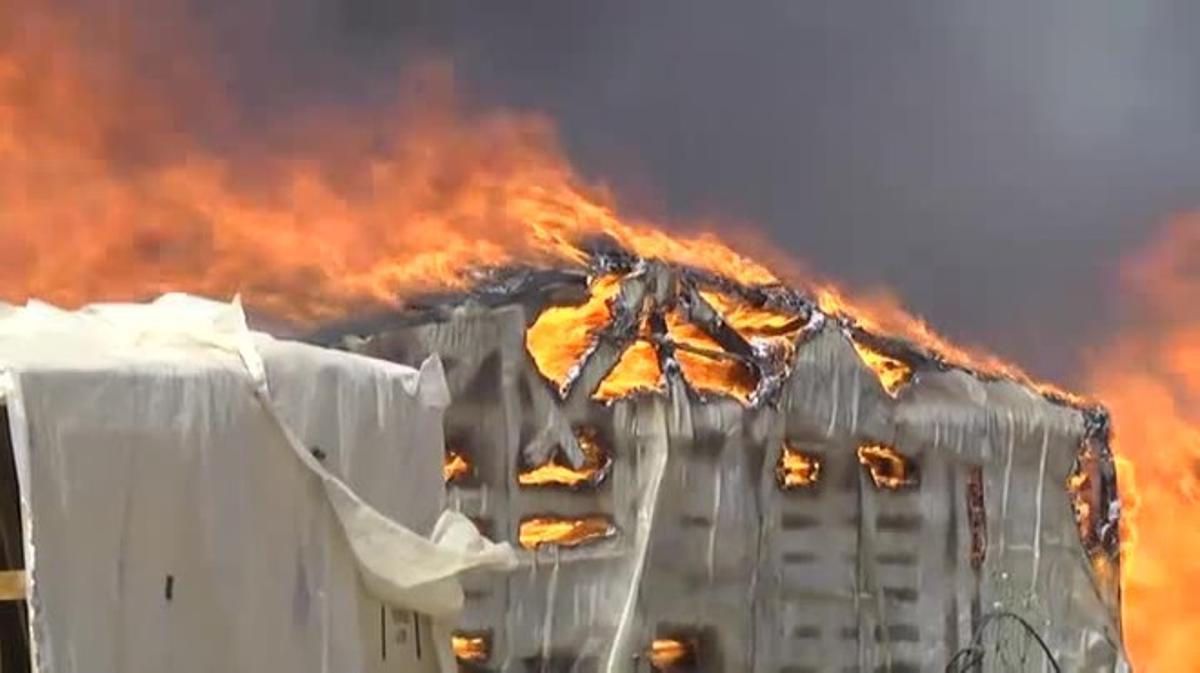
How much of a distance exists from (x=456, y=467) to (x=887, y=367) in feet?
4.05

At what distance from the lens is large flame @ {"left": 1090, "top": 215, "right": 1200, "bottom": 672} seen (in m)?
4.90

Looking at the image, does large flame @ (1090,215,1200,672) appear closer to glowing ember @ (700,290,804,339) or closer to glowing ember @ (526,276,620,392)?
glowing ember @ (700,290,804,339)

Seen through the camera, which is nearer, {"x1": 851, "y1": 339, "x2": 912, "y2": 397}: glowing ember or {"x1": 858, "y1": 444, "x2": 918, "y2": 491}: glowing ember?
{"x1": 858, "y1": 444, "x2": 918, "y2": 491}: glowing ember

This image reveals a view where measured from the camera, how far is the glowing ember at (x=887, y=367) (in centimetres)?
459

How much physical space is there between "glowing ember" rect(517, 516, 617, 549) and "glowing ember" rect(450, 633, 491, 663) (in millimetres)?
250

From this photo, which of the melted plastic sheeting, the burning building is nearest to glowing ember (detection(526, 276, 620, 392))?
the burning building

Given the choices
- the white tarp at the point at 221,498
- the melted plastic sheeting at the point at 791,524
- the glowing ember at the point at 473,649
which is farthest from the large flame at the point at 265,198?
the white tarp at the point at 221,498

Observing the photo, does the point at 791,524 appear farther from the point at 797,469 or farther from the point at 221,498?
the point at 221,498

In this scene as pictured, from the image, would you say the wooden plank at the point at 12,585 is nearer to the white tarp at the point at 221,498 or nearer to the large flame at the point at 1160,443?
the white tarp at the point at 221,498

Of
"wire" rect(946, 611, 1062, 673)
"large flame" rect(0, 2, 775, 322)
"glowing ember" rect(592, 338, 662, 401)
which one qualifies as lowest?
"wire" rect(946, 611, 1062, 673)

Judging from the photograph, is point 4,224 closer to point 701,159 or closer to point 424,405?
point 424,405

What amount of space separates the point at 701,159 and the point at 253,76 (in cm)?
119

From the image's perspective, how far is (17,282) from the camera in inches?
161

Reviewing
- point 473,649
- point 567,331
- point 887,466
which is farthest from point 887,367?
point 473,649
